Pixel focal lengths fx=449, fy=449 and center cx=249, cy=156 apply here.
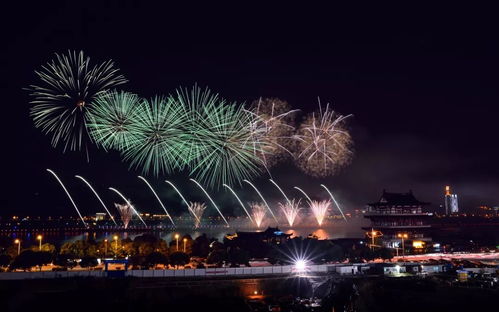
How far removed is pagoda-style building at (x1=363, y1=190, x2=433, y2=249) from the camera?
225 feet

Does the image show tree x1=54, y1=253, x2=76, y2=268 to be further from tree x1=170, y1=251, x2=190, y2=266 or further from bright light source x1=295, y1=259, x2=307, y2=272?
bright light source x1=295, y1=259, x2=307, y2=272

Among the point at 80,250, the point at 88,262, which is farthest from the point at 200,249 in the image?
the point at 88,262

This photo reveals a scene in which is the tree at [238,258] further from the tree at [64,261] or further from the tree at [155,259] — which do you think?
the tree at [64,261]

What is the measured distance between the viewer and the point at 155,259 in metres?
39.6

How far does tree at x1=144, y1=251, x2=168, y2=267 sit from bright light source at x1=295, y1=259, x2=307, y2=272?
11.6m

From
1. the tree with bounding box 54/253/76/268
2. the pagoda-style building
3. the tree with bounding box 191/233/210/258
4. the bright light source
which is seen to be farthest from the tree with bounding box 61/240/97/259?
the pagoda-style building

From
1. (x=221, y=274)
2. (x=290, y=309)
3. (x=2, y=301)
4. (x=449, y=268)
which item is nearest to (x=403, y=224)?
(x=449, y=268)

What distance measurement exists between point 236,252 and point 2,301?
64.2 feet

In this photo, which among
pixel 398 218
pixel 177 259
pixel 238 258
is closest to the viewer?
pixel 177 259

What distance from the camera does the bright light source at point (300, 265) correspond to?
1539 inches

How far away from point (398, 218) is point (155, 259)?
44177 millimetres

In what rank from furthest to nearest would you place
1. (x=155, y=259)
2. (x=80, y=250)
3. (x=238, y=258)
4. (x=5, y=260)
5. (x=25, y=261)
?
(x=80, y=250), (x=238, y=258), (x=155, y=259), (x=5, y=260), (x=25, y=261)

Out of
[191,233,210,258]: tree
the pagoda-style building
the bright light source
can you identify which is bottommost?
the bright light source

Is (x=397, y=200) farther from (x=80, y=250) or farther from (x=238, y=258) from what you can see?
(x=80, y=250)
